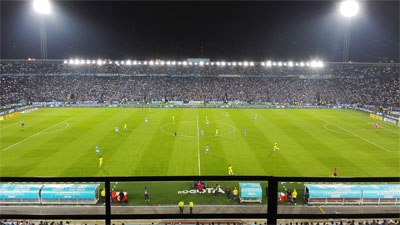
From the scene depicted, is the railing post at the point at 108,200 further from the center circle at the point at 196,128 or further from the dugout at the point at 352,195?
the center circle at the point at 196,128

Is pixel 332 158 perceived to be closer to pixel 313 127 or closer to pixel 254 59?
pixel 313 127

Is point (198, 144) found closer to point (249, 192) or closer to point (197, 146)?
point (197, 146)

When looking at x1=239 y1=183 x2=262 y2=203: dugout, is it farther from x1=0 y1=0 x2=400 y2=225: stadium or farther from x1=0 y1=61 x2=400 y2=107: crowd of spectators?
x1=0 y1=61 x2=400 y2=107: crowd of spectators

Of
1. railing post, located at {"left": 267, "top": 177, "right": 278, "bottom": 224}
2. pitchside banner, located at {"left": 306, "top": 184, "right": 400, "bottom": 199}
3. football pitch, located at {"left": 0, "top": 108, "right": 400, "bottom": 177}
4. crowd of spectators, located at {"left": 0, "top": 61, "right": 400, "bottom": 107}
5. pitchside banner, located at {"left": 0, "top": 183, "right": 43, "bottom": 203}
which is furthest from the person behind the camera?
crowd of spectators, located at {"left": 0, "top": 61, "right": 400, "bottom": 107}

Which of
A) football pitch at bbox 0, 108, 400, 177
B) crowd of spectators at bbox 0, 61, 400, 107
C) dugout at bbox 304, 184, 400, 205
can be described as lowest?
dugout at bbox 304, 184, 400, 205

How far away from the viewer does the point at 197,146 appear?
33.7 metres

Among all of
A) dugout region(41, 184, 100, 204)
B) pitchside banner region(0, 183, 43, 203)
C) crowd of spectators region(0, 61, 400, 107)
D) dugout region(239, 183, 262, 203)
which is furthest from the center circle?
crowd of spectators region(0, 61, 400, 107)

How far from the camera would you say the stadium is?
18.2ft

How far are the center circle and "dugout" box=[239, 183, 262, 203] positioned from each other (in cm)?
1774

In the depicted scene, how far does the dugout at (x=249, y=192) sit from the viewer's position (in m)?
19.5

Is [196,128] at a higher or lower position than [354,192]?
higher

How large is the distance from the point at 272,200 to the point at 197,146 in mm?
30003

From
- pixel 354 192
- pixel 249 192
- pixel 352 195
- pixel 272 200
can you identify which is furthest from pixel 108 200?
pixel 352 195

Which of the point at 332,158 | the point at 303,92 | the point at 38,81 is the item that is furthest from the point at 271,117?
the point at 38,81
